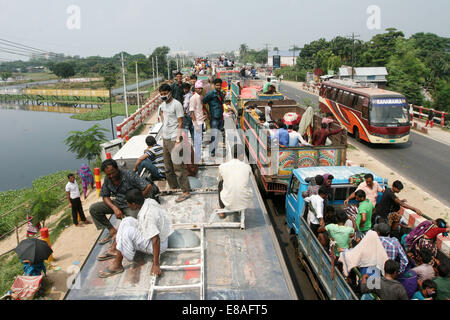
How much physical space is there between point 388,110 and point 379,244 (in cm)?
1214

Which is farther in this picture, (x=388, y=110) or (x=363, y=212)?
(x=388, y=110)

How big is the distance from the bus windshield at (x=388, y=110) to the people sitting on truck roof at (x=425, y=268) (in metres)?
11.4

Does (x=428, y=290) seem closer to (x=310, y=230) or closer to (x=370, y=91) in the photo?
(x=310, y=230)

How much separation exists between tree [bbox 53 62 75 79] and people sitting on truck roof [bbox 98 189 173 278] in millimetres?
116631

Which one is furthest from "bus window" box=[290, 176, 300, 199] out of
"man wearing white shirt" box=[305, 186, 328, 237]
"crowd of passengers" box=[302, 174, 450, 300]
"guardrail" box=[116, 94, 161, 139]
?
"guardrail" box=[116, 94, 161, 139]

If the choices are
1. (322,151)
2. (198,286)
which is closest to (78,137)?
(322,151)

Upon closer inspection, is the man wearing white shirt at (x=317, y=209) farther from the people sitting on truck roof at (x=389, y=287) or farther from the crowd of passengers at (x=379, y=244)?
the people sitting on truck roof at (x=389, y=287)

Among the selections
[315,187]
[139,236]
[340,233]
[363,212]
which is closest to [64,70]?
[315,187]

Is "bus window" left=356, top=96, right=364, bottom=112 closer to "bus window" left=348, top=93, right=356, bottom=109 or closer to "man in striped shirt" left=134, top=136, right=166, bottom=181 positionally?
"bus window" left=348, top=93, right=356, bottom=109

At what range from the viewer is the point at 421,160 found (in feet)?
44.6

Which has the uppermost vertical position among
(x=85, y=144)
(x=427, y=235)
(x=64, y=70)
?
(x=64, y=70)

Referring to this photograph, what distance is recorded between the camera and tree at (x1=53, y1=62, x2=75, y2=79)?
346 ft

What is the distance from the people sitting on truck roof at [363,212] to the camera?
5.43 meters

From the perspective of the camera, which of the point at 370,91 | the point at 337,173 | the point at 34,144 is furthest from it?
the point at 34,144
